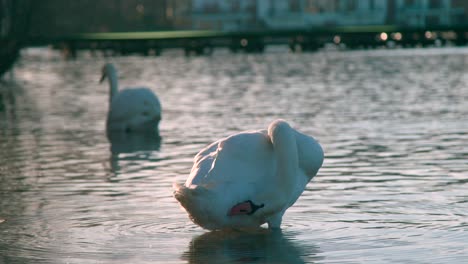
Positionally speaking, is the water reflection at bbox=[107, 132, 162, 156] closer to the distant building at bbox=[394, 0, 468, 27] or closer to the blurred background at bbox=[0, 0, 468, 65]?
the blurred background at bbox=[0, 0, 468, 65]

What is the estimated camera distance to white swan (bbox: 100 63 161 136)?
2427 cm

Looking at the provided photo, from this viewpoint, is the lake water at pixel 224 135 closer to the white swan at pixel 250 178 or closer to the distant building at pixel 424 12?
the white swan at pixel 250 178

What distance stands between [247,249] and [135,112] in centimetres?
1329

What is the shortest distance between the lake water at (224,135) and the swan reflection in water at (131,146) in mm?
37

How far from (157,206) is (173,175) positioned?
9.36 ft

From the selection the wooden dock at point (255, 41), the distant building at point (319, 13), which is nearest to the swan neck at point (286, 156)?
the wooden dock at point (255, 41)

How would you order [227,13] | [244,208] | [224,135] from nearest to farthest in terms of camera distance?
[244,208] < [224,135] < [227,13]

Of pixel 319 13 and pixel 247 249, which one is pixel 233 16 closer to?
pixel 319 13

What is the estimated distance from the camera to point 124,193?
15.2 meters

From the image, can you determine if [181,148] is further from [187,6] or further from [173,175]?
[187,6]

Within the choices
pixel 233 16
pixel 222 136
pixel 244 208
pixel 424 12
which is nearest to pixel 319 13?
pixel 233 16

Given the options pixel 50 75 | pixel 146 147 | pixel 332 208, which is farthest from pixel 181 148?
pixel 50 75

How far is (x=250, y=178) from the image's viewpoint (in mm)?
11414

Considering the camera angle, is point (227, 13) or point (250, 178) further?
point (227, 13)
